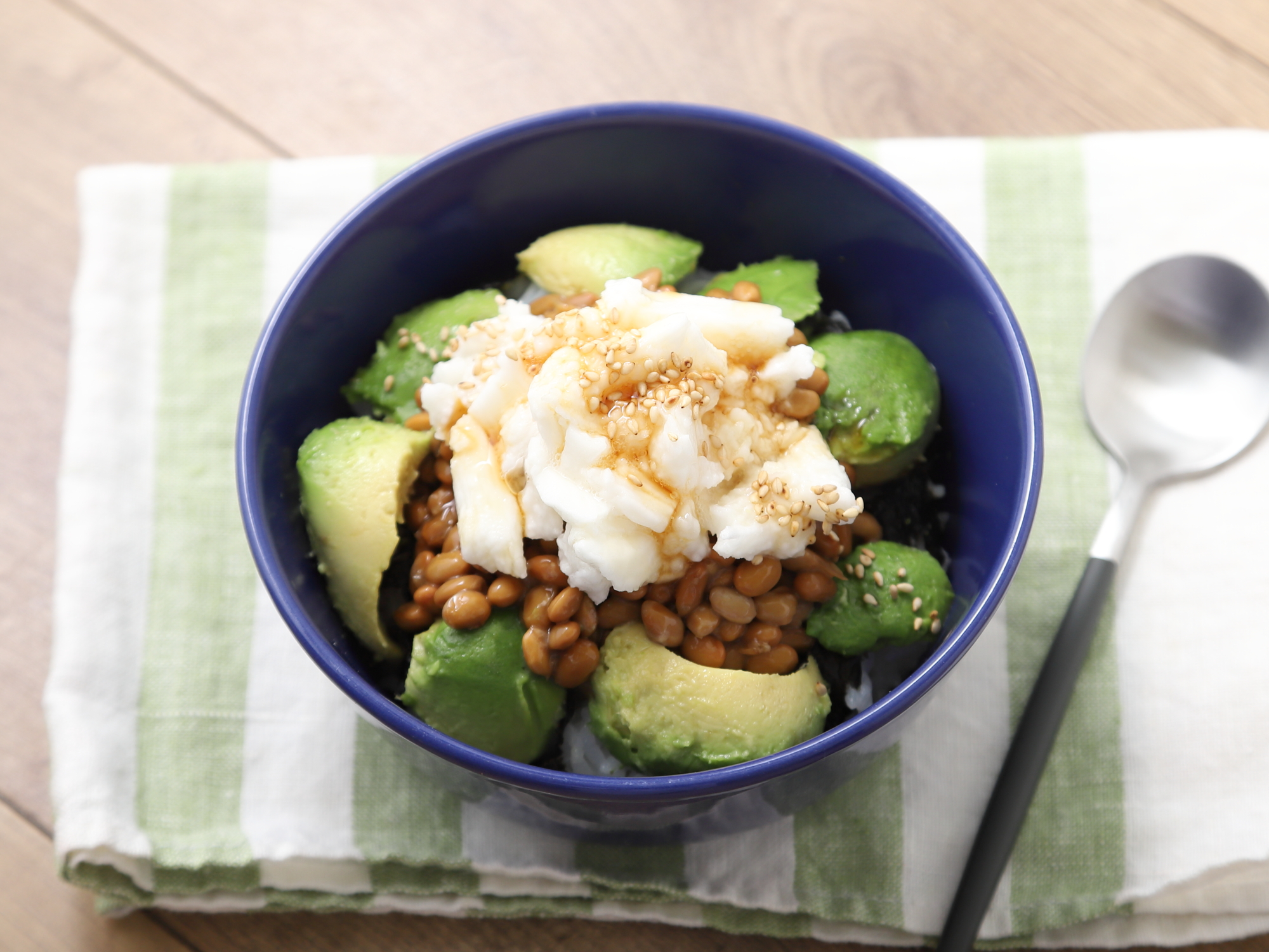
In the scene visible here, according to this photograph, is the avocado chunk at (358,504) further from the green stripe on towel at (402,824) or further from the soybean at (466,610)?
the green stripe on towel at (402,824)

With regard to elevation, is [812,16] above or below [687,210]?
above

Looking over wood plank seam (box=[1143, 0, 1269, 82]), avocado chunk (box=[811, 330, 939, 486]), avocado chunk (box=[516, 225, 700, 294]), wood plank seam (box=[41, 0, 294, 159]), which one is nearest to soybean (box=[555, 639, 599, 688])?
avocado chunk (box=[811, 330, 939, 486])

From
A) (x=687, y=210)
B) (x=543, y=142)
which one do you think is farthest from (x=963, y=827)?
(x=543, y=142)

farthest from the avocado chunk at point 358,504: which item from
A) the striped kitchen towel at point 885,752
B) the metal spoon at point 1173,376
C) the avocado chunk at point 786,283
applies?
the metal spoon at point 1173,376

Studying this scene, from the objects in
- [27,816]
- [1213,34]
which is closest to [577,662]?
[27,816]

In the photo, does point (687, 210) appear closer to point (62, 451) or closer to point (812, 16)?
point (812, 16)

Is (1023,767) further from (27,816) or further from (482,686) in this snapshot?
(27,816)

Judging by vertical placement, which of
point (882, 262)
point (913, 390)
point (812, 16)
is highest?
point (812, 16)
